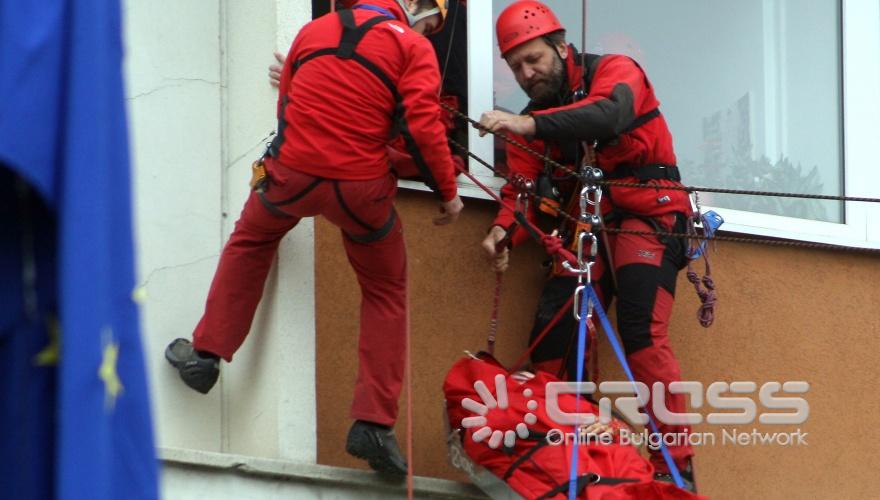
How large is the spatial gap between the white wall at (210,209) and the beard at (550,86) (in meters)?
1.01

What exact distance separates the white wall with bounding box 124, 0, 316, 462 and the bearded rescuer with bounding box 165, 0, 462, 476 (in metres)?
0.19

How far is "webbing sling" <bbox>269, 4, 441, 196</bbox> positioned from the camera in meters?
5.25

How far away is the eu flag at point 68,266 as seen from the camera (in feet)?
7.07

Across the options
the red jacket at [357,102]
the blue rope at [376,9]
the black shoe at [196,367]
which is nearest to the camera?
the red jacket at [357,102]

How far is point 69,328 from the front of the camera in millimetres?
2170

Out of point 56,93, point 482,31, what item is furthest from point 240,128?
point 56,93

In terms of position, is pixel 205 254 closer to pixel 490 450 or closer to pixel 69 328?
pixel 490 450

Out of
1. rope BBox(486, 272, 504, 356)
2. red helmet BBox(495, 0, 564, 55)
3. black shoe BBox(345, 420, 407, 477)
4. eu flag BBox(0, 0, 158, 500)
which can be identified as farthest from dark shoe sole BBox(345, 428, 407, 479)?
eu flag BBox(0, 0, 158, 500)

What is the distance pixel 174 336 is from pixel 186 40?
1.10 meters

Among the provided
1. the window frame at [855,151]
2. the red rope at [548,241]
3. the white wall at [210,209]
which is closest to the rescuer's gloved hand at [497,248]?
the red rope at [548,241]

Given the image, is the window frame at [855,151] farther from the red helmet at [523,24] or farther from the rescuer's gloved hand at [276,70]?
the rescuer's gloved hand at [276,70]

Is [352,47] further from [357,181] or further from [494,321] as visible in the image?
[494,321]

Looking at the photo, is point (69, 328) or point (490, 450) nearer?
point (69, 328)

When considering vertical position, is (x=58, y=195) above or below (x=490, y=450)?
above
